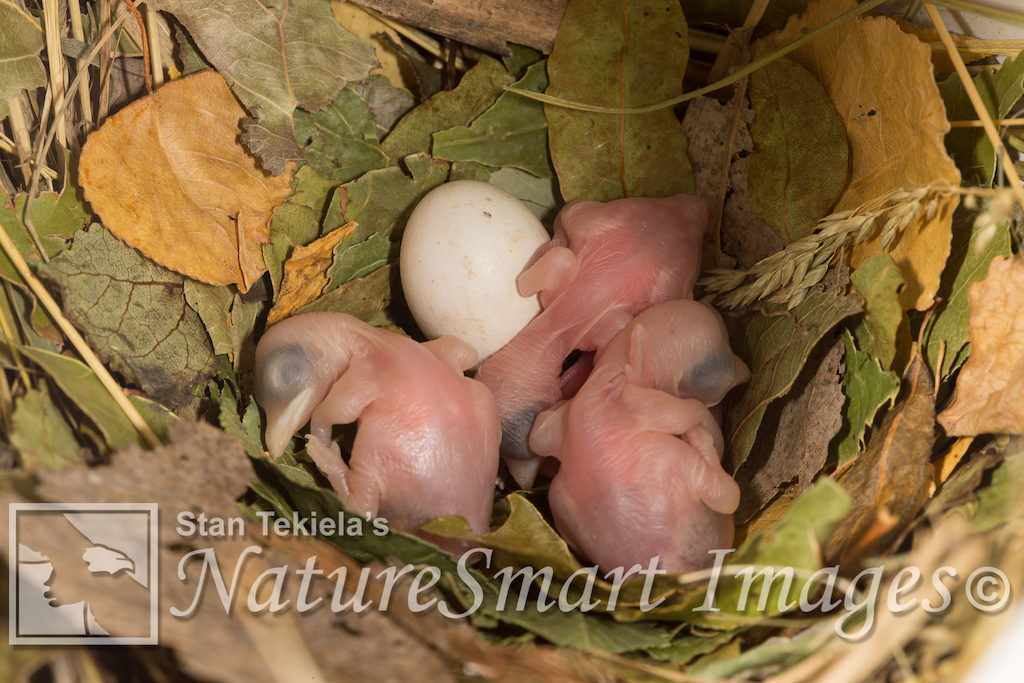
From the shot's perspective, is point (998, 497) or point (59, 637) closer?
point (59, 637)

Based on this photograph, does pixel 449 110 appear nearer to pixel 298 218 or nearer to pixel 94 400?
Result: pixel 298 218

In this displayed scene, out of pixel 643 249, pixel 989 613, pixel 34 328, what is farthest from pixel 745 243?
pixel 34 328

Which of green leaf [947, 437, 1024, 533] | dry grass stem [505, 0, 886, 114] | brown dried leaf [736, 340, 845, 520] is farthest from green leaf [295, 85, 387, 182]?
green leaf [947, 437, 1024, 533]

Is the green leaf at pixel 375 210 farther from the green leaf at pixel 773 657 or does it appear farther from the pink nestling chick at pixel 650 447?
the green leaf at pixel 773 657

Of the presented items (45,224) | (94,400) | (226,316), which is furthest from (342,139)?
(94,400)

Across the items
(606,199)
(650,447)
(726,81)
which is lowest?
(650,447)
